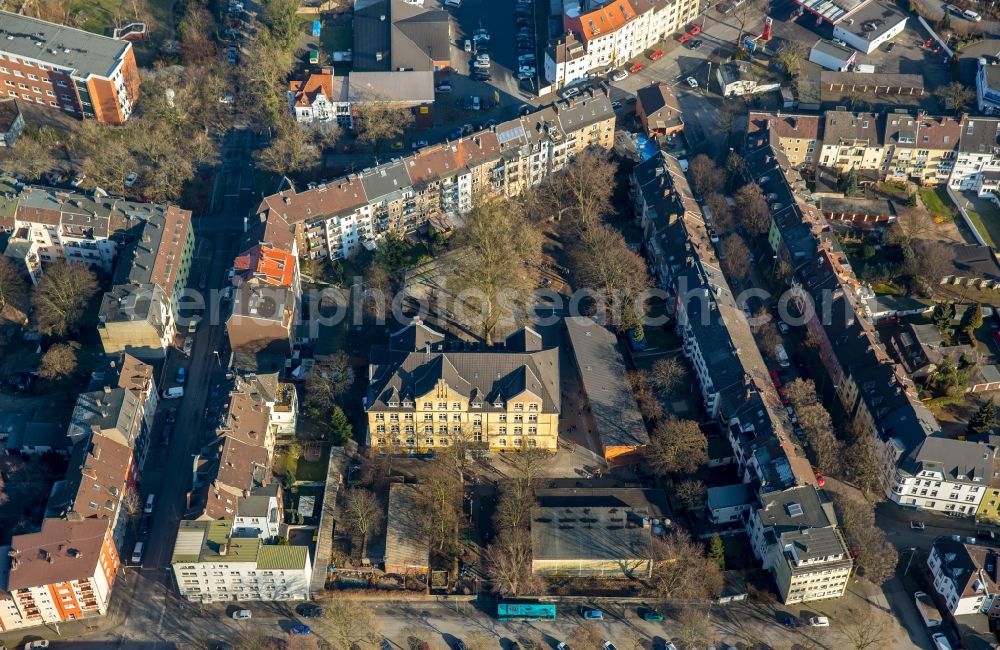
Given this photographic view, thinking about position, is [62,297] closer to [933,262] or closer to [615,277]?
[615,277]

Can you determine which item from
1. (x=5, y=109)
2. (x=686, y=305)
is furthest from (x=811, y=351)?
(x=5, y=109)

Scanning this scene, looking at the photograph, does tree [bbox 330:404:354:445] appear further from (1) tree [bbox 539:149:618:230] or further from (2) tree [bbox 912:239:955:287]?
(2) tree [bbox 912:239:955:287]

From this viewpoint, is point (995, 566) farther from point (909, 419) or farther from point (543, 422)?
point (543, 422)

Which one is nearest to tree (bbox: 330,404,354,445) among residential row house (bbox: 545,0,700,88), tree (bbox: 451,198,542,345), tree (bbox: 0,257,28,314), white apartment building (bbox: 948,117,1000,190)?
tree (bbox: 451,198,542,345)

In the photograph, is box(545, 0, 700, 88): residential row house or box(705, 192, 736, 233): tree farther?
box(545, 0, 700, 88): residential row house

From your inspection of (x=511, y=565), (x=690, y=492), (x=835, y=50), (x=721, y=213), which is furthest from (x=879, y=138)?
(x=511, y=565)

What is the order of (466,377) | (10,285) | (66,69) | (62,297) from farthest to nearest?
(66,69)
(10,285)
(62,297)
(466,377)
